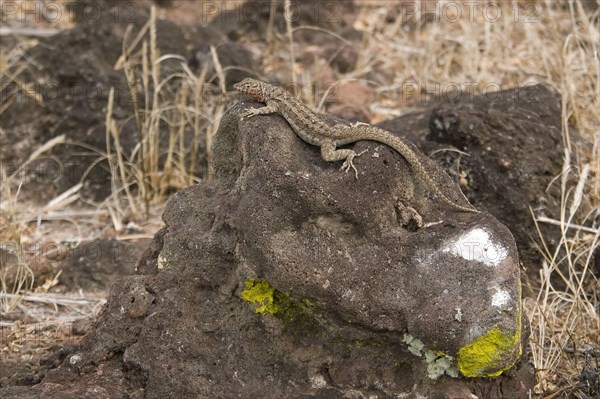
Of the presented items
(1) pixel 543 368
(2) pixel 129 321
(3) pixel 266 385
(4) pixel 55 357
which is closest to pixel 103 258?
(4) pixel 55 357

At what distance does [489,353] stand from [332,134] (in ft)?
4.81

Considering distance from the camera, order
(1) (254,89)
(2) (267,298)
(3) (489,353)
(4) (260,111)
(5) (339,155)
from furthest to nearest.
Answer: (1) (254,89) → (4) (260,111) → (5) (339,155) → (2) (267,298) → (3) (489,353)

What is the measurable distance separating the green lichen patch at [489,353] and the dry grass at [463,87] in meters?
0.96

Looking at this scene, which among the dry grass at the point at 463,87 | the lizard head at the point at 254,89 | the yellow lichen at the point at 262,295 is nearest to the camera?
the yellow lichen at the point at 262,295

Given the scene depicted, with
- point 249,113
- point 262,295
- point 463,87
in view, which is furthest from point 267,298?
point 463,87

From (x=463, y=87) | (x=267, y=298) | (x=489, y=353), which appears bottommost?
(x=463, y=87)

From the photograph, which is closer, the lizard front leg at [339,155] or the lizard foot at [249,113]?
the lizard front leg at [339,155]

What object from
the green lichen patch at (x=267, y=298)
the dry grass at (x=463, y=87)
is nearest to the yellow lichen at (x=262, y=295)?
the green lichen patch at (x=267, y=298)

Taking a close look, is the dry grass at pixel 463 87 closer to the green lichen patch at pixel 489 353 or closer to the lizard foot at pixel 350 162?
the green lichen patch at pixel 489 353

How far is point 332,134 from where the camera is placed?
4770 mm

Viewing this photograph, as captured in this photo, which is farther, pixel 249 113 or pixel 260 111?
pixel 260 111

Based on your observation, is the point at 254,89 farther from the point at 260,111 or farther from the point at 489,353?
the point at 489,353

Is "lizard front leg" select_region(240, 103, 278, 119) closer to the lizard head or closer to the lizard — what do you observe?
the lizard

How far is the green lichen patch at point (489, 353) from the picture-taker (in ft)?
13.2
